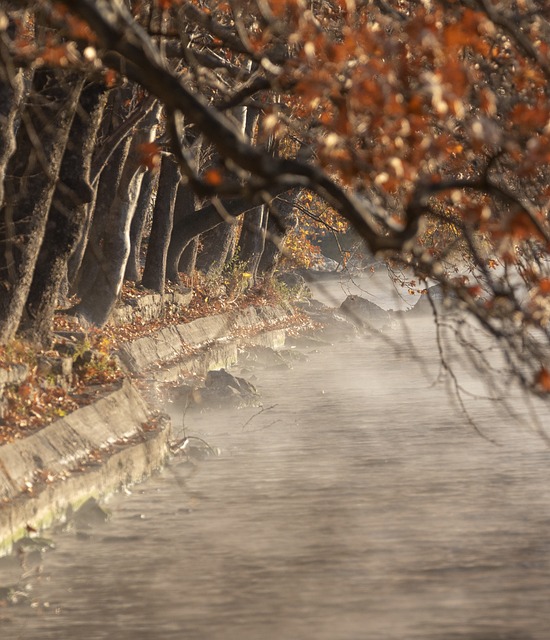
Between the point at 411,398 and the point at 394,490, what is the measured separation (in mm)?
9369

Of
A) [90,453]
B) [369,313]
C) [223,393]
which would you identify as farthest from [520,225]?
[369,313]

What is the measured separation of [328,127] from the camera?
7.53m

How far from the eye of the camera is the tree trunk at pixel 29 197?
50.2ft

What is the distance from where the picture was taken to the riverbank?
12.6m

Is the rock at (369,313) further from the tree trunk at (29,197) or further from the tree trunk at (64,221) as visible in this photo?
the tree trunk at (29,197)

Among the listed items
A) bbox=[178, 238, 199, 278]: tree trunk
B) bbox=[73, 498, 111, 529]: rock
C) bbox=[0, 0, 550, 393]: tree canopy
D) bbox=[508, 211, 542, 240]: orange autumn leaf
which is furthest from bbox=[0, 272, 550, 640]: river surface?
bbox=[178, 238, 199, 278]: tree trunk

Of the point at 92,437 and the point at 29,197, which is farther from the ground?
the point at 29,197

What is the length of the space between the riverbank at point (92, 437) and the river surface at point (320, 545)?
363 mm

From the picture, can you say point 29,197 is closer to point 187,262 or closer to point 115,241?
point 115,241

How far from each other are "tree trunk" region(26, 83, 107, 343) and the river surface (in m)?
2.59

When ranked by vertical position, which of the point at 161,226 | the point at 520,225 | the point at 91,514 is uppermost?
the point at 161,226

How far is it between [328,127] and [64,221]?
9679mm

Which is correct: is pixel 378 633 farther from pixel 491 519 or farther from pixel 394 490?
pixel 394 490

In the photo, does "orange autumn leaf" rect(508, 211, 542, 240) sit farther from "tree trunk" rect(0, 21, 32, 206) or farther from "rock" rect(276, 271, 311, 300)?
"rock" rect(276, 271, 311, 300)
